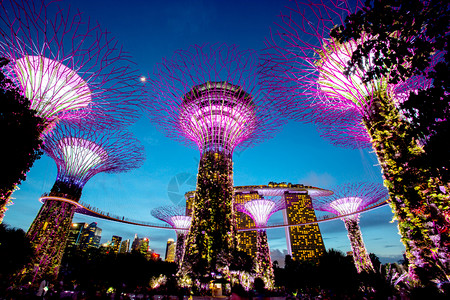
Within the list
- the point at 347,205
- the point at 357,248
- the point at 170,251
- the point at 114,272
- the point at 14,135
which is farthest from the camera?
the point at 170,251

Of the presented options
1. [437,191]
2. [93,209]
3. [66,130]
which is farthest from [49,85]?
[93,209]

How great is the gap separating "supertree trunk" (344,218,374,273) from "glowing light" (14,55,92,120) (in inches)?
1134

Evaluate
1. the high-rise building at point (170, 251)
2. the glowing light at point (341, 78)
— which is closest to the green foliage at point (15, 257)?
the glowing light at point (341, 78)

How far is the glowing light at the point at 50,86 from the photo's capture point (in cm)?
1037

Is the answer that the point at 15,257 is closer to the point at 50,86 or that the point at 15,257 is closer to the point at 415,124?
the point at 50,86

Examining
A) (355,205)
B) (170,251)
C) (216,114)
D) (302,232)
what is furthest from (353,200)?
(170,251)

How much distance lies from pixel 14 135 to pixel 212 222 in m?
9.98

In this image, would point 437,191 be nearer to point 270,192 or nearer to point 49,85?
point 49,85

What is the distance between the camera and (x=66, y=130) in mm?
18484

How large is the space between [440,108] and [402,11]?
2.19 metres

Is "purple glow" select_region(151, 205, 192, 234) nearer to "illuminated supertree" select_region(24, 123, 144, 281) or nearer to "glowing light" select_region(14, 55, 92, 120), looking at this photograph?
"illuminated supertree" select_region(24, 123, 144, 281)

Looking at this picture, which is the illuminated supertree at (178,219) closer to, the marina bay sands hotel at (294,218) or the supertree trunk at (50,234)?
the supertree trunk at (50,234)

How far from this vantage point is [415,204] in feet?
20.6

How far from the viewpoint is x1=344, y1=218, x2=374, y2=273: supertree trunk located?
23.4 m
